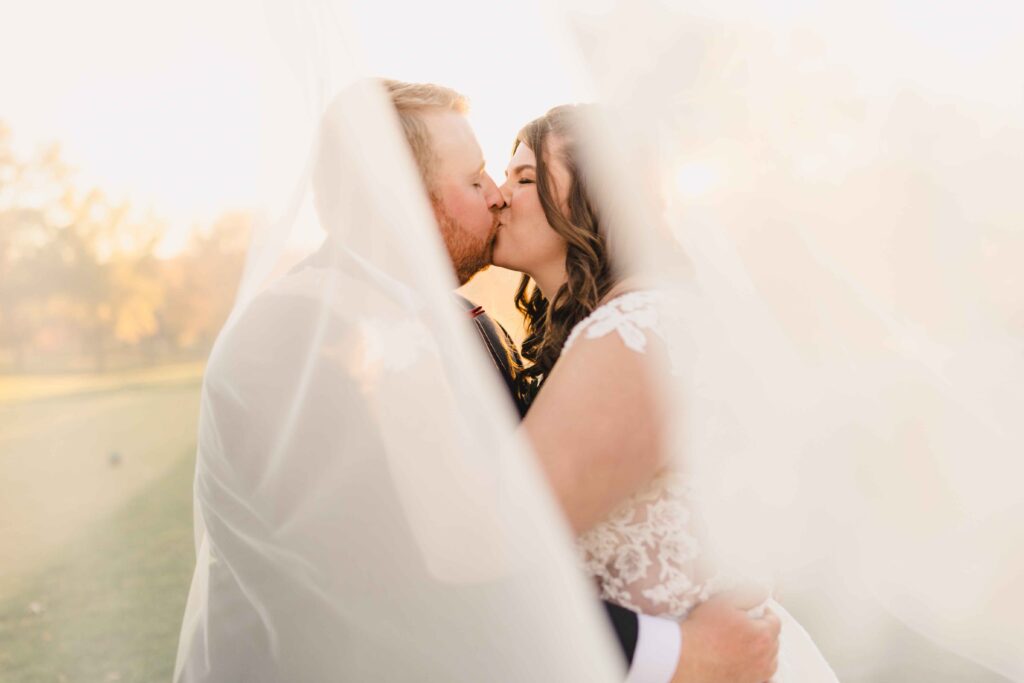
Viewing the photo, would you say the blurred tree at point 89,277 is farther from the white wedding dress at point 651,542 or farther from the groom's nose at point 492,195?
the white wedding dress at point 651,542

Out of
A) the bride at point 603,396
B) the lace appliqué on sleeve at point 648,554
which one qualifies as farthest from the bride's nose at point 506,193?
the lace appliqué on sleeve at point 648,554

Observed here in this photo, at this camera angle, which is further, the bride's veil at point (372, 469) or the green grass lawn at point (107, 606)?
the green grass lawn at point (107, 606)

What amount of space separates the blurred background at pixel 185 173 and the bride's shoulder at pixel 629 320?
732 millimetres

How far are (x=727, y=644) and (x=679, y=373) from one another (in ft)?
2.08

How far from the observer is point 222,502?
5.96ft

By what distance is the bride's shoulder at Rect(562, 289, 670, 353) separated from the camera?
6.27 feet

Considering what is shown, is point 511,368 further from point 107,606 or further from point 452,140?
point 107,606

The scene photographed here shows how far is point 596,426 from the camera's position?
1.80 metres

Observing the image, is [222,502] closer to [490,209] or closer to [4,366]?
[490,209]

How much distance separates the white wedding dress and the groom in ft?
0.24

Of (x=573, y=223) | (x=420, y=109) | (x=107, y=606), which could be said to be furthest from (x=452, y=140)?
(x=107, y=606)

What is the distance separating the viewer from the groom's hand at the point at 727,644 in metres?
1.90

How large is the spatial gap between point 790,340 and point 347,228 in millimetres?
1814

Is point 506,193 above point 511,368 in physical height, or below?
above
